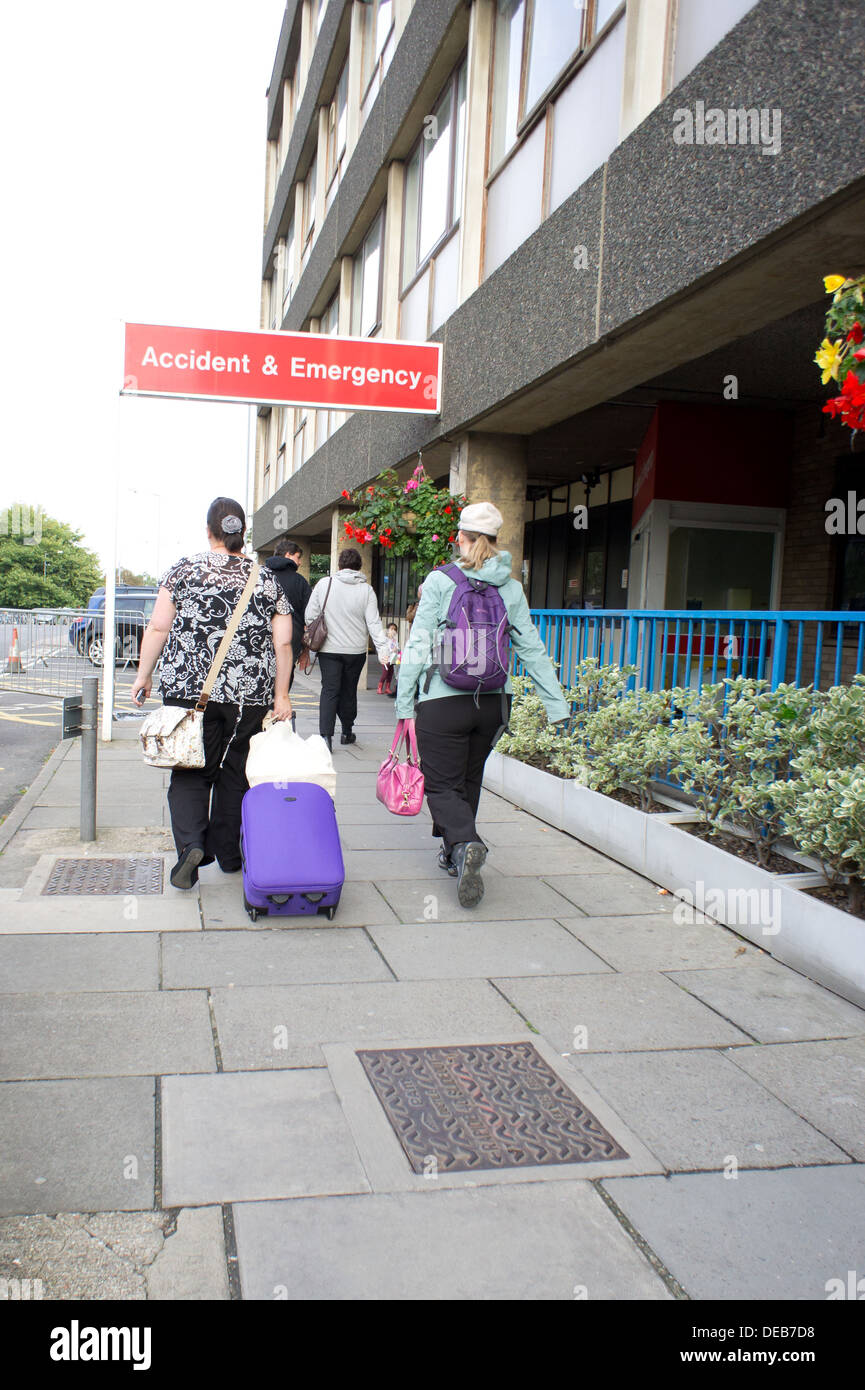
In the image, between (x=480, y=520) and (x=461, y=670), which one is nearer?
(x=461, y=670)

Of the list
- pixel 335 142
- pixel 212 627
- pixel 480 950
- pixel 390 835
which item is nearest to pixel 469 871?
pixel 480 950

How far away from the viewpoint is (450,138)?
36.8 feet

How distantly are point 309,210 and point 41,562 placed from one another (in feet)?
311

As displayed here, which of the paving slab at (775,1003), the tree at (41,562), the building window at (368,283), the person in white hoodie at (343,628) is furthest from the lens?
the tree at (41,562)

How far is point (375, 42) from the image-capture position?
15766 mm

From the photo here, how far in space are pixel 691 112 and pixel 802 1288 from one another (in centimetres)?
520

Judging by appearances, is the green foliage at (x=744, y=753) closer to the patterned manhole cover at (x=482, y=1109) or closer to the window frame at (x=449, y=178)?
the patterned manhole cover at (x=482, y=1109)

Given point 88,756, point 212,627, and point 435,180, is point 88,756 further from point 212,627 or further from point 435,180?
point 435,180

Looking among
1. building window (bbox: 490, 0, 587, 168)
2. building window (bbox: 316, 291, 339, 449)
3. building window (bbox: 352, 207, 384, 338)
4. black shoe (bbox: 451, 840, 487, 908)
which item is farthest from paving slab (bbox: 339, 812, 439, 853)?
building window (bbox: 316, 291, 339, 449)

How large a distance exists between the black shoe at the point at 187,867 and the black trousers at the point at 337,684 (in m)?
4.46

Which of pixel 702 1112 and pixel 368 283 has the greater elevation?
pixel 368 283

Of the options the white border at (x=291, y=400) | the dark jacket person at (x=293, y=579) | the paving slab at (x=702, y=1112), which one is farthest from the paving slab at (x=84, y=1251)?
the white border at (x=291, y=400)

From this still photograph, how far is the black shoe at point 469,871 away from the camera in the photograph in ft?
16.5
